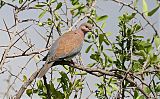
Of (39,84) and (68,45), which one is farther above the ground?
(68,45)

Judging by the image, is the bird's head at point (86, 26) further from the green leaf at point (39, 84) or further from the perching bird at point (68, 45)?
the green leaf at point (39, 84)

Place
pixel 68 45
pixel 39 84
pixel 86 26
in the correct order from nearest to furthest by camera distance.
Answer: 1. pixel 39 84
2. pixel 86 26
3. pixel 68 45

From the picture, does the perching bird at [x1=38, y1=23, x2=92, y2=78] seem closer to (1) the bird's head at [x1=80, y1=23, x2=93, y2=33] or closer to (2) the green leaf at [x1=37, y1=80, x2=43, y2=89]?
(1) the bird's head at [x1=80, y1=23, x2=93, y2=33]

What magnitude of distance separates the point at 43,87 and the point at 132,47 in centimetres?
37

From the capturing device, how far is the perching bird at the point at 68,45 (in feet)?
5.48

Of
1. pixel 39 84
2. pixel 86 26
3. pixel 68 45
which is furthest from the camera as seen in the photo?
pixel 68 45

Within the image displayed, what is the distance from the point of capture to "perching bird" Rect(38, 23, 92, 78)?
1670mm

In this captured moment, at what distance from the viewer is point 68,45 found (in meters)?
1.90

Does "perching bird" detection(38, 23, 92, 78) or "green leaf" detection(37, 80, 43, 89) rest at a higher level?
"perching bird" detection(38, 23, 92, 78)

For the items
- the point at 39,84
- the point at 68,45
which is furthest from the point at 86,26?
the point at 39,84

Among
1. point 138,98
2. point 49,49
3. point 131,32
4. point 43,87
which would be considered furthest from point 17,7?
point 138,98

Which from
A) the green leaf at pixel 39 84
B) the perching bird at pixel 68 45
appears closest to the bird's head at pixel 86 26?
the perching bird at pixel 68 45

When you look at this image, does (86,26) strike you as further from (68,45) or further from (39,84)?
(39,84)

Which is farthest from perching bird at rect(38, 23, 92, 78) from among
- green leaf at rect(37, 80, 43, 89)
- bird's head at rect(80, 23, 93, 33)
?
green leaf at rect(37, 80, 43, 89)
